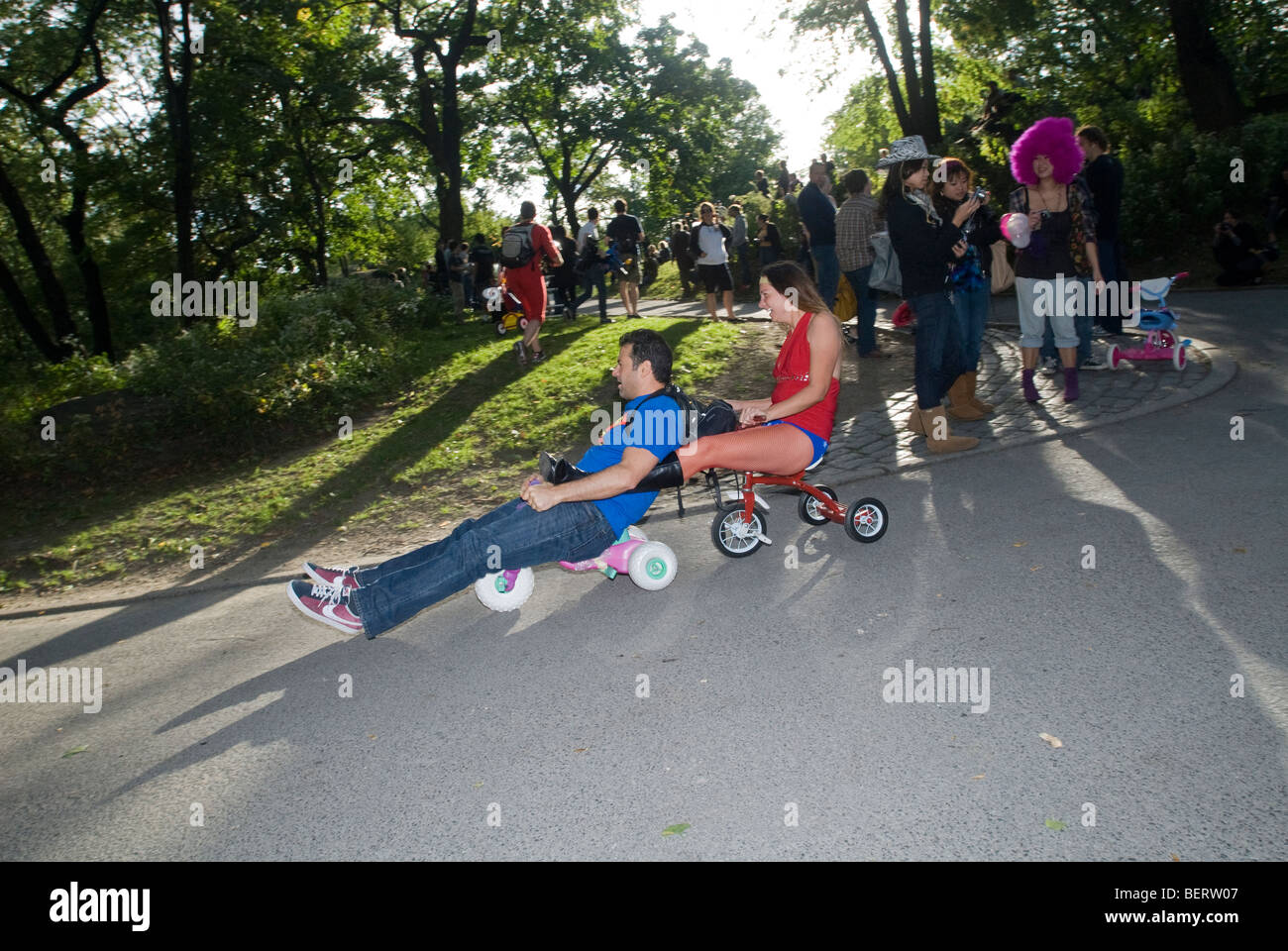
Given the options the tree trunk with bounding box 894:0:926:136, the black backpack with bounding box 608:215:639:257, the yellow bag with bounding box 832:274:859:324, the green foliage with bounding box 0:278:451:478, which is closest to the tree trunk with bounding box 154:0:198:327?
the green foliage with bounding box 0:278:451:478

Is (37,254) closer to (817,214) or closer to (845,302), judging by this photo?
(817,214)

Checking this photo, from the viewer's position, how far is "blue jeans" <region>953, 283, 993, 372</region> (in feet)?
26.9

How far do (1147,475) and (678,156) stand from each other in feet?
98.7

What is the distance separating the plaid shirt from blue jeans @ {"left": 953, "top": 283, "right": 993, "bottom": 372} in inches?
97.5

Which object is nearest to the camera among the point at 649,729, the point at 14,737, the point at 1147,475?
the point at 649,729

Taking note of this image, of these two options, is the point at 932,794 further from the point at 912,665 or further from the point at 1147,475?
the point at 1147,475

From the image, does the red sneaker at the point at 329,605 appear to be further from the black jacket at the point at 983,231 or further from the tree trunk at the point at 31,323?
the tree trunk at the point at 31,323

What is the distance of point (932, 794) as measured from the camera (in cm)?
340

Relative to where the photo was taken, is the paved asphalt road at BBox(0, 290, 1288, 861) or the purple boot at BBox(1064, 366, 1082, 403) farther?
the purple boot at BBox(1064, 366, 1082, 403)

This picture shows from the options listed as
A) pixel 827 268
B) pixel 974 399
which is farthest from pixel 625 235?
pixel 974 399

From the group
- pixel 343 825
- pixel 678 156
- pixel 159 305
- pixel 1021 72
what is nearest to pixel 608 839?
pixel 343 825

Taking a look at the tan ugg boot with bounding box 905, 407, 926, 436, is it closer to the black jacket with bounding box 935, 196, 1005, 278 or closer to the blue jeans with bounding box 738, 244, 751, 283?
the black jacket with bounding box 935, 196, 1005, 278

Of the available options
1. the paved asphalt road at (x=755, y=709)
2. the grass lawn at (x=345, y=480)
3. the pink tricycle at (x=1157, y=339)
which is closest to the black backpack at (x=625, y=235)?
the grass lawn at (x=345, y=480)

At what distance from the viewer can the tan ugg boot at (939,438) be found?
7770 millimetres
